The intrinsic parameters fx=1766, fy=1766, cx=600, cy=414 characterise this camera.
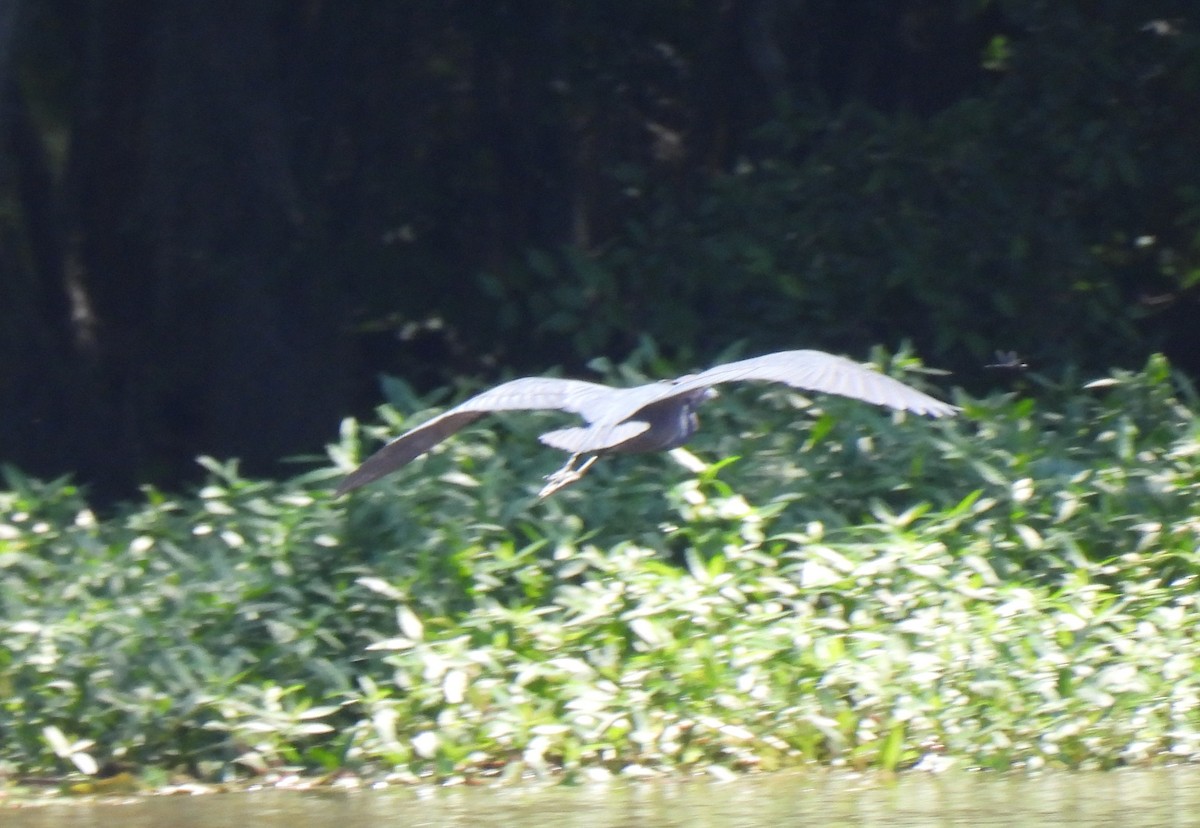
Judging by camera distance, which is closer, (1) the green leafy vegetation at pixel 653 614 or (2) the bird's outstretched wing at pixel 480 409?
(2) the bird's outstretched wing at pixel 480 409

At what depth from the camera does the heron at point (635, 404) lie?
182 inches

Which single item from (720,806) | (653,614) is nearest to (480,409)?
(653,614)

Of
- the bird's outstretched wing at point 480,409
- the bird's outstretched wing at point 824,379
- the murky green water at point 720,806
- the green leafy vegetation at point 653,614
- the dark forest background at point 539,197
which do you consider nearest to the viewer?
the bird's outstretched wing at point 824,379

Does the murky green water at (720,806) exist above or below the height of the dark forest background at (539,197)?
below

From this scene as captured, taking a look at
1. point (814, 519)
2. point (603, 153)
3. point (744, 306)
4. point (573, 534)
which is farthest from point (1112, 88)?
point (573, 534)

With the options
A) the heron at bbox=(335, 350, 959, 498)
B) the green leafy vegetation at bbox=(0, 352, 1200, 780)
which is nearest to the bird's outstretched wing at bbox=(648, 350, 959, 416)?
the heron at bbox=(335, 350, 959, 498)

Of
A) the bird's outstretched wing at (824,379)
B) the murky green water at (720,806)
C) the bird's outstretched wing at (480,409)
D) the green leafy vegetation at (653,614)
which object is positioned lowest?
the murky green water at (720,806)

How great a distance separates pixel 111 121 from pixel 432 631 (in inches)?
164

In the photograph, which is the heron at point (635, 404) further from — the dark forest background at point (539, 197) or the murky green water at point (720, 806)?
the dark forest background at point (539, 197)

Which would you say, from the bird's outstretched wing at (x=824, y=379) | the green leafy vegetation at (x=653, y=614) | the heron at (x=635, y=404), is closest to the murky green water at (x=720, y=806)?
the green leafy vegetation at (x=653, y=614)

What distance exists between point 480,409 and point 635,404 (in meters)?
0.46

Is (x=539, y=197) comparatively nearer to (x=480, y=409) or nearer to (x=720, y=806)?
(x=480, y=409)

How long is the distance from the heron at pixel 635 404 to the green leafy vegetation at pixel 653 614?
611 millimetres

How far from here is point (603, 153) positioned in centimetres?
888
